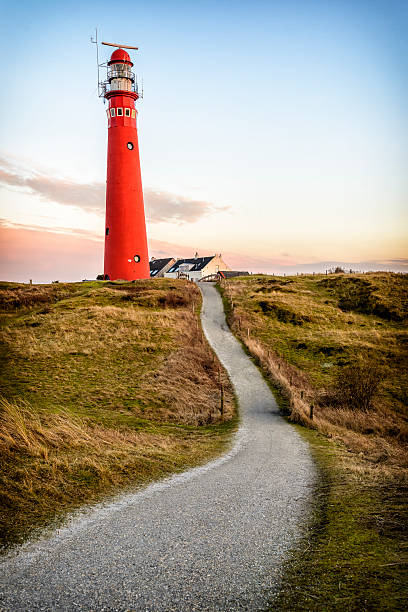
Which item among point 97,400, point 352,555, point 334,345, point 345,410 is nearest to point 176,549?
point 352,555

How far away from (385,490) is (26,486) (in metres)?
6.38

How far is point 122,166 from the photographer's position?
4022cm

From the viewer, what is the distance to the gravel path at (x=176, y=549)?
4535 millimetres

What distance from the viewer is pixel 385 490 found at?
7.89 metres

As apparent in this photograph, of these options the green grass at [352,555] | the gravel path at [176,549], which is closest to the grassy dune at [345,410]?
the green grass at [352,555]

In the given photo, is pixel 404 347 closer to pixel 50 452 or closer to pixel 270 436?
pixel 270 436

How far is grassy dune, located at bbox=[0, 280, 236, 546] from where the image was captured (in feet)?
25.2

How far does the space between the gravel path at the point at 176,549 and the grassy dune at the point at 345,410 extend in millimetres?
456

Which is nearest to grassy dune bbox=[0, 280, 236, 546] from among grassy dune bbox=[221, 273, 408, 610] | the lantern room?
grassy dune bbox=[221, 273, 408, 610]

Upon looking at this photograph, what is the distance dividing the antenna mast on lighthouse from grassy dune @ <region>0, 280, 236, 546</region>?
6.35 meters

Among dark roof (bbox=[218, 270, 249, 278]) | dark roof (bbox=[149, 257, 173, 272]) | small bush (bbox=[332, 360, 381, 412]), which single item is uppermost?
dark roof (bbox=[149, 257, 173, 272])

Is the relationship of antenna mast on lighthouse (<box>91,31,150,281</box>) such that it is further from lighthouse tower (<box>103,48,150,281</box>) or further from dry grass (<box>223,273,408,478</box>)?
dry grass (<box>223,273,408,478</box>)

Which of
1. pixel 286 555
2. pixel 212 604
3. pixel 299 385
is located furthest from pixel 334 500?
pixel 299 385

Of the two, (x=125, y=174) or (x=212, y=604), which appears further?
(x=125, y=174)
